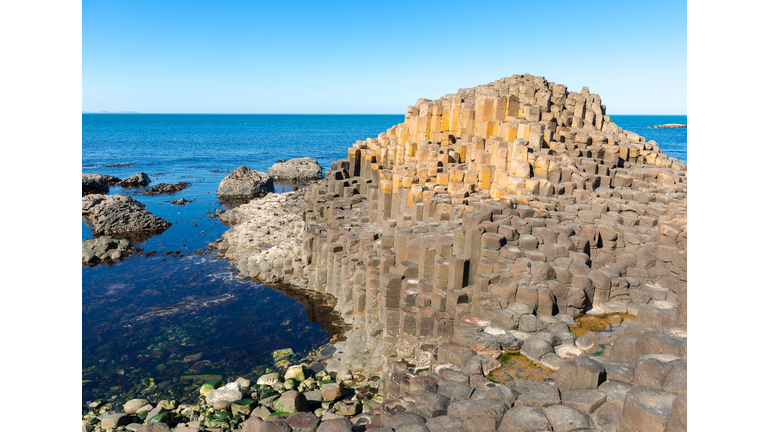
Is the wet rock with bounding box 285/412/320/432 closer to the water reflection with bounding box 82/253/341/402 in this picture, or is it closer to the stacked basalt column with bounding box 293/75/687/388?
the stacked basalt column with bounding box 293/75/687/388

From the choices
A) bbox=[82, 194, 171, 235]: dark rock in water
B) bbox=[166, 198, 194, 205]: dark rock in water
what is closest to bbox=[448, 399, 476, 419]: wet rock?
bbox=[82, 194, 171, 235]: dark rock in water

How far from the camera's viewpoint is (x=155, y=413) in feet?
40.1

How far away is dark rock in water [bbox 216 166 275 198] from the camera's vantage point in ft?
148

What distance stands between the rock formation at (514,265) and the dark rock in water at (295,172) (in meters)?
33.1

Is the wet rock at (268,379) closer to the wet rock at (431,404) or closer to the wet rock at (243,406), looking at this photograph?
the wet rock at (243,406)

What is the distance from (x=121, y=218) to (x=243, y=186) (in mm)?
13676

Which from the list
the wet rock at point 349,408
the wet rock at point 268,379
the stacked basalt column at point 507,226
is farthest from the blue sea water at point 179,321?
the wet rock at point 349,408

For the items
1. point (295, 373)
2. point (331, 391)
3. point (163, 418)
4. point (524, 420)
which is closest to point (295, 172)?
point (295, 373)

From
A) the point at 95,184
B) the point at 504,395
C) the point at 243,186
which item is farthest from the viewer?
the point at 95,184

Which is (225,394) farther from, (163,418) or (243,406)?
(163,418)

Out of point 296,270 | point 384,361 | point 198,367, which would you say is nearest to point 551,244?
point 384,361

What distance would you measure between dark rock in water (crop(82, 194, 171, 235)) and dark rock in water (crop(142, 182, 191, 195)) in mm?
14884

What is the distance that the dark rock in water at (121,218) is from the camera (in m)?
32.3

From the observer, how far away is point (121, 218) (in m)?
32.8
